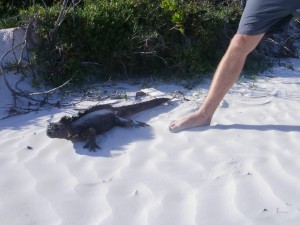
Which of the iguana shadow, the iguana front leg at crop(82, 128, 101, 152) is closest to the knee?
the iguana shadow

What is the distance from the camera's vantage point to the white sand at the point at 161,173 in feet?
8.43

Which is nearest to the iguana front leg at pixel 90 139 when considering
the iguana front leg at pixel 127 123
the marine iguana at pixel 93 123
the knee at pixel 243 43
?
the marine iguana at pixel 93 123

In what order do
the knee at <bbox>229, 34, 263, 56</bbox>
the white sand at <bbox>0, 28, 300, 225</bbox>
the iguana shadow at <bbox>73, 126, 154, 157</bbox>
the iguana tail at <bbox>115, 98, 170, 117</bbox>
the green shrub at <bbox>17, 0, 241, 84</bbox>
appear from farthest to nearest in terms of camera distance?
the green shrub at <bbox>17, 0, 241, 84</bbox>
the iguana tail at <bbox>115, 98, 170, 117</bbox>
the knee at <bbox>229, 34, 263, 56</bbox>
the iguana shadow at <bbox>73, 126, 154, 157</bbox>
the white sand at <bbox>0, 28, 300, 225</bbox>

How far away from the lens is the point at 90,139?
12.0ft

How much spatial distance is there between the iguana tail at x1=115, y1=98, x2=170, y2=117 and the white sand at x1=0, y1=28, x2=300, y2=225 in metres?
0.10

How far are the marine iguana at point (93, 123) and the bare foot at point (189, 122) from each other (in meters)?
0.32

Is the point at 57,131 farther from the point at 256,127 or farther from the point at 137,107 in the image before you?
the point at 256,127

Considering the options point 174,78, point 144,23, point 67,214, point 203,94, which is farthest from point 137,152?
A: point 144,23

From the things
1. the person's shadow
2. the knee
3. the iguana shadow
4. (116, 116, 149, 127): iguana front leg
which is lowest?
the iguana shadow

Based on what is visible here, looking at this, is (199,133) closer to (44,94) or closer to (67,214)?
(67,214)

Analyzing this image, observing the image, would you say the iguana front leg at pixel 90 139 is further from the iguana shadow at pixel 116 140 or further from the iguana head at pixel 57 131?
the iguana head at pixel 57 131

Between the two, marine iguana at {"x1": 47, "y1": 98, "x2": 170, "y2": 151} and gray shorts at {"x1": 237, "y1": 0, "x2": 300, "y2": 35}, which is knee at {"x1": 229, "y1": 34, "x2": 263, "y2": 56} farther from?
marine iguana at {"x1": 47, "y1": 98, "x2": 170, "y2": 151}

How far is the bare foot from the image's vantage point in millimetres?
3842

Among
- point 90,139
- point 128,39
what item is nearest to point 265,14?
point 90,139
